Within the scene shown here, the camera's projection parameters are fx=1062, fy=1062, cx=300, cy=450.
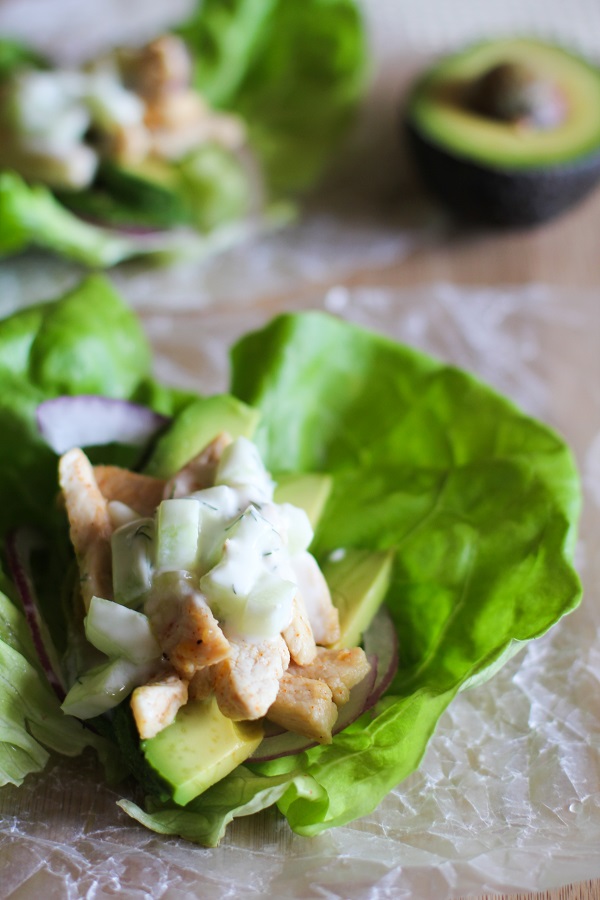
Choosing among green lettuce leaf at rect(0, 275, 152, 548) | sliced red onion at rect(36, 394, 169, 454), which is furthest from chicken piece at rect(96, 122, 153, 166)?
sliced red onion at rect(36, 394, 169, 454)

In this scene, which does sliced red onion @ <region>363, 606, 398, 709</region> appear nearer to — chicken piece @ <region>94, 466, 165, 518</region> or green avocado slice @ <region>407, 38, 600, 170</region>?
chicken piece @ <region>94, 466, 165, 518</region>

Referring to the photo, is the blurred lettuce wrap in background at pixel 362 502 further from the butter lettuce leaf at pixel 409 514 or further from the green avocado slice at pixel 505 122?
the green avocado slice at pixel 505 122

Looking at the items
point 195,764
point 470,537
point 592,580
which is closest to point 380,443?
point 470,537

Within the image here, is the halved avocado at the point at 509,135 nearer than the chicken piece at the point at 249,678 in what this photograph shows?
No

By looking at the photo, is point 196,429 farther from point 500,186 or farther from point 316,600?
point 500,186

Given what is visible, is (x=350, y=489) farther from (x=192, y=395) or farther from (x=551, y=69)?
(x=551, y=69)

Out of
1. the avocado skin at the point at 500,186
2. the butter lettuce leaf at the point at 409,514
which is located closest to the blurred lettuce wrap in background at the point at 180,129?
the avocado skin at the point at 500,186

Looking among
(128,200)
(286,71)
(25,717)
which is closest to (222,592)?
(25,717)
